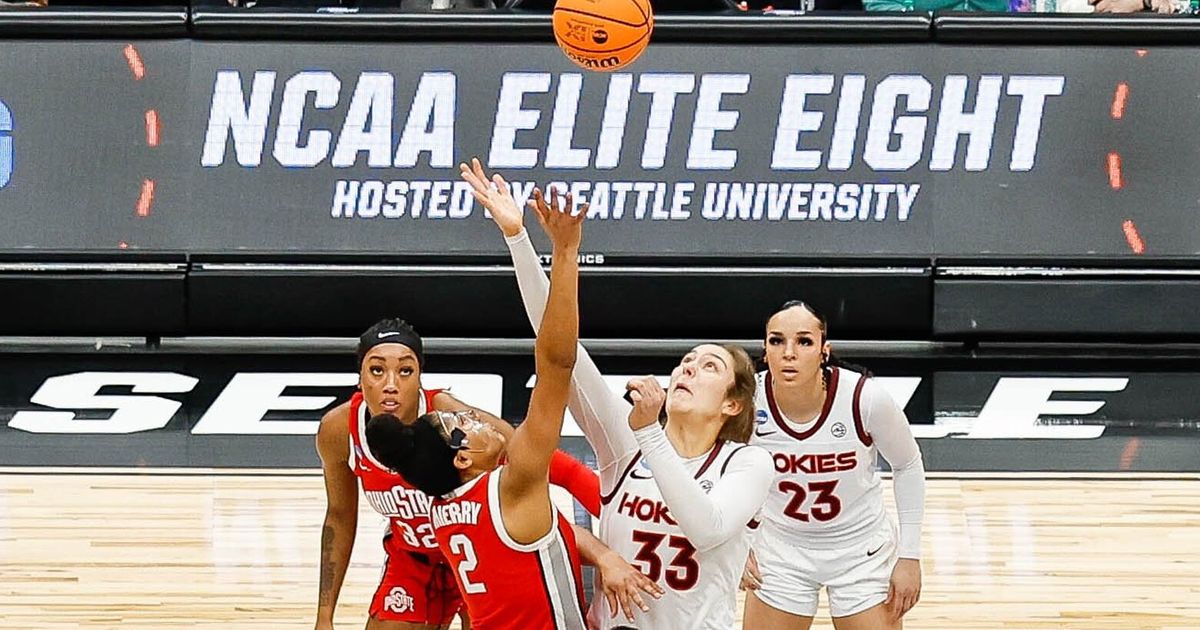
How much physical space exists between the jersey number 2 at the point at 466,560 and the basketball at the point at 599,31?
241 centimetres

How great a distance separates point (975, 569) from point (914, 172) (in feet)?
11.6

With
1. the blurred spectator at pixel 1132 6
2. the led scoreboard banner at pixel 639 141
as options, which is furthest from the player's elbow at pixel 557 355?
the blurred spectator at pixel 1132 6

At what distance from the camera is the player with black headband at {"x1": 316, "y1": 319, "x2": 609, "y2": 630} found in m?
5.53

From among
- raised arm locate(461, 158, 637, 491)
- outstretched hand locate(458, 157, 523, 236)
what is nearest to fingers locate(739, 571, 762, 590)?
raised arm locate(461, 158, 637, 491)

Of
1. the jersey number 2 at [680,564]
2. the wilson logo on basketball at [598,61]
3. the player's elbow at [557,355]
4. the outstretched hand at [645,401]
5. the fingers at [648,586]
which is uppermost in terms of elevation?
the wilson logo on basketball at [598,61]

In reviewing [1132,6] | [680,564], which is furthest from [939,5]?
[680,564]

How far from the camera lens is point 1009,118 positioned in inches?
412

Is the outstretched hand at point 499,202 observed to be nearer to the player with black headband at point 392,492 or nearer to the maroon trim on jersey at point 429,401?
the player with black headband at point 392,492

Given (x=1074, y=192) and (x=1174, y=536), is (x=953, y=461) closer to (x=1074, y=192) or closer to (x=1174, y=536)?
(x=1174, y=536)

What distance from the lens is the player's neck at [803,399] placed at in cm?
599

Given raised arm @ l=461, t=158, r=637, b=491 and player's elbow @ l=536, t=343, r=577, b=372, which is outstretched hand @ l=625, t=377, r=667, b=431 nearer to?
player's elbow @ l=536, t=343, r=577, b=372

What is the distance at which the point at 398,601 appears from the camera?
A: 5770 mm

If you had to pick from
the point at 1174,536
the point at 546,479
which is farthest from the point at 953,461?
the point at 546,479

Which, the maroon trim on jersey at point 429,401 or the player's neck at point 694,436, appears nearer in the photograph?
the player's neck at point 694,436
